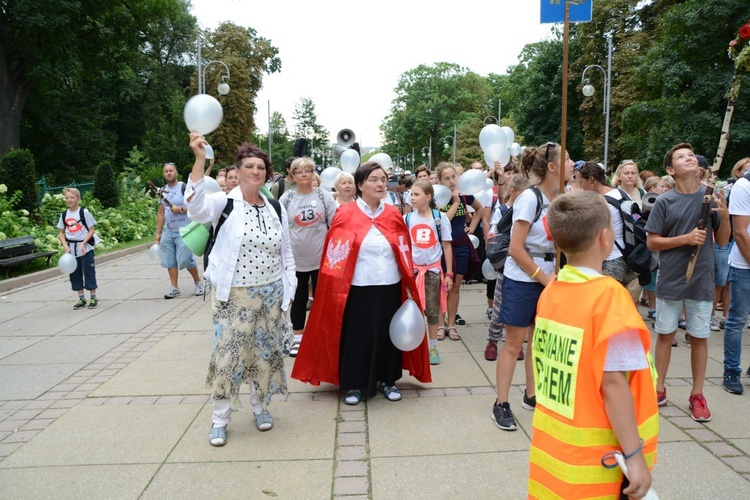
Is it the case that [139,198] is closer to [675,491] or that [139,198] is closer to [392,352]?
[392,352]

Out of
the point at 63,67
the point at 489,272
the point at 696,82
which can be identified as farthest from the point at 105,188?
the point at 696,82

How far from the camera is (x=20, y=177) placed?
15422mm

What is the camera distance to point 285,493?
3426mm

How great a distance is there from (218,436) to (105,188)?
19.8m

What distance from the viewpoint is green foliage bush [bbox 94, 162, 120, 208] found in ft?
70.4

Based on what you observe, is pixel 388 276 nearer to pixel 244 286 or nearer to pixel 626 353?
pixel 244 286

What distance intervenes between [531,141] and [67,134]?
30.0 meters

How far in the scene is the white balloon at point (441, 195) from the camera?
6.64 meters

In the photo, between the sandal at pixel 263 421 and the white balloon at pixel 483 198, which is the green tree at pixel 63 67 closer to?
the white balloon at pixel 483 198

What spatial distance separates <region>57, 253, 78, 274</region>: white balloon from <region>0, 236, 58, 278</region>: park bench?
3.22 meters

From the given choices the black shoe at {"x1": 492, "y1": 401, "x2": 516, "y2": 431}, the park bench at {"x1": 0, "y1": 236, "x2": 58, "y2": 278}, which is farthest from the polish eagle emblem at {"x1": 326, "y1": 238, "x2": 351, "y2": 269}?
the park bench at {"x1": 0, "y1": 236, "x2": 58, "y2": 278}

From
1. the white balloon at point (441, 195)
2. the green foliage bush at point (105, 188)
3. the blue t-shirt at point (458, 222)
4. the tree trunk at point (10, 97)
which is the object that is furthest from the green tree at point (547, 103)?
the white balloon at point (441, 195)

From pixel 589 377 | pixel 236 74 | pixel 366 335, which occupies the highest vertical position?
pixel 236 74

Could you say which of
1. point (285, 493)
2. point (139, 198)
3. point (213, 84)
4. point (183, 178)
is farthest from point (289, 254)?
point (213, 84)
